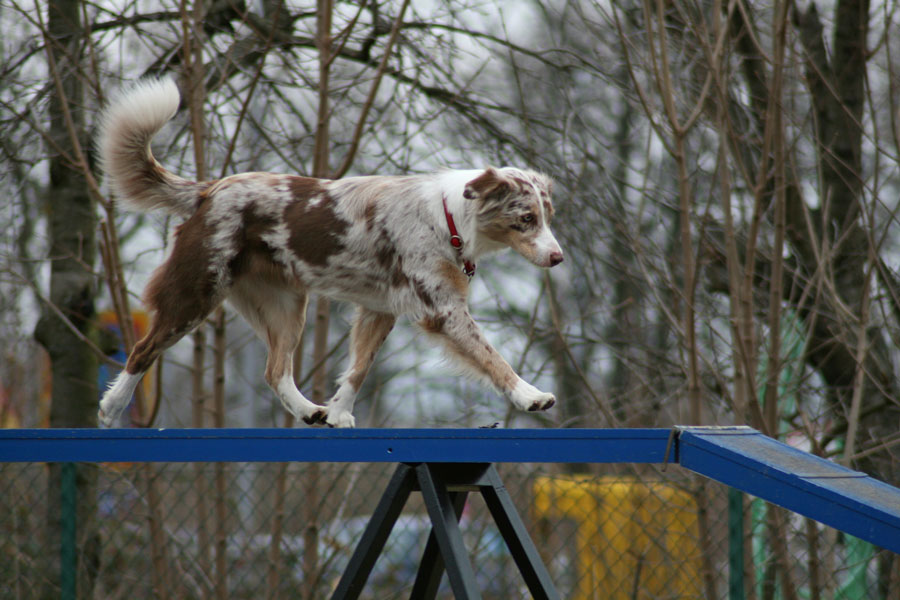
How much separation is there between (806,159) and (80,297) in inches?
203

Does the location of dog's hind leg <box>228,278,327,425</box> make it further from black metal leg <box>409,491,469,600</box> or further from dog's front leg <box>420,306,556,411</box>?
black metal leg <box>409,491,469,600</box>

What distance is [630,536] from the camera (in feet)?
19.1

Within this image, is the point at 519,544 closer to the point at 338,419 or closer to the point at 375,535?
the point at 375,535

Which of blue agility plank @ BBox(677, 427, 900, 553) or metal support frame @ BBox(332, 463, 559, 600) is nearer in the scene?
blue agility plank @ BBox(677, 427, 900, 553)

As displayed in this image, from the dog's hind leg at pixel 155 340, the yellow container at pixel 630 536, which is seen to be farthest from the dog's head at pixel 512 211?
the yellow container at pixel 630 536

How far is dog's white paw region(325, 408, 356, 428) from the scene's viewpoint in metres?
3.82

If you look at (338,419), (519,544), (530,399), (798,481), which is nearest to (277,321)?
(338,419)

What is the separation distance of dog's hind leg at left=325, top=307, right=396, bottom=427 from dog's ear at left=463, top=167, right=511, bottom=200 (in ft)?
2.63

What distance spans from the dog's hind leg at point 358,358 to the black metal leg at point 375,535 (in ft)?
2.16

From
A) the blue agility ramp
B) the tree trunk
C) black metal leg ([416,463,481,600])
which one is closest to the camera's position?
the blue agility ramp

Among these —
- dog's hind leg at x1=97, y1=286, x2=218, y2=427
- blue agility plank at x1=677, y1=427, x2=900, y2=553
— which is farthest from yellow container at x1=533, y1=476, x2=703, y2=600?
dog's hind leg at x1=97, y1=286, x2=218, y2=427

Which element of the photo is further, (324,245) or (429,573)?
(324,245)

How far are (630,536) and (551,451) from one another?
9.95 ft

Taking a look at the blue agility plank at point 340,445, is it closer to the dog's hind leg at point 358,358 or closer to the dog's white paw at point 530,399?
the dog's white paw at point 530,399
